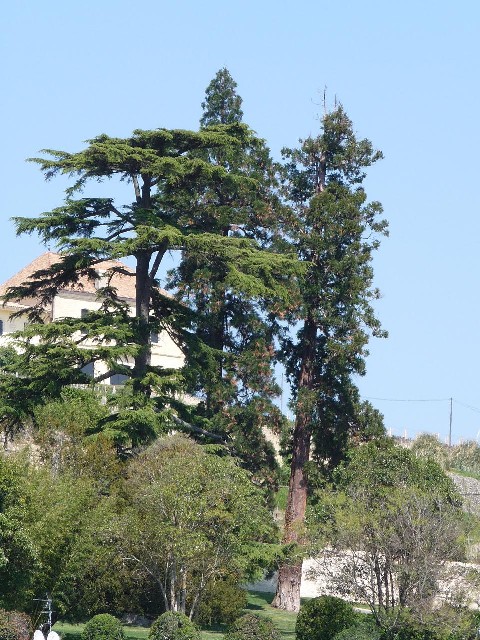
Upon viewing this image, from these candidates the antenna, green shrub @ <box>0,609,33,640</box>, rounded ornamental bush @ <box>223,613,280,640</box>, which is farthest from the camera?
rounded ornamental bush @ <box>223,613,280,640</box>

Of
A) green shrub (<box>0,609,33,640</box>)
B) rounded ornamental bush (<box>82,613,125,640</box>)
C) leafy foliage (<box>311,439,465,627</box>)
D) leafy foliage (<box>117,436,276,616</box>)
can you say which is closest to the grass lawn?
leafy foliage (<box>117,436,276,616</box>)

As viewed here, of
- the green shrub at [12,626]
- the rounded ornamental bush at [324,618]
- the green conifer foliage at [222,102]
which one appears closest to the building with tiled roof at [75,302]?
the green conifer foliage at [222,102]

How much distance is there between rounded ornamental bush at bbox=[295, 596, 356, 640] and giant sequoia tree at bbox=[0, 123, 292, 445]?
314 inches

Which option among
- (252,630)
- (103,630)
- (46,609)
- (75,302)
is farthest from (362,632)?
(75,302)

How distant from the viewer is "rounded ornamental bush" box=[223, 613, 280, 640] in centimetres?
3006

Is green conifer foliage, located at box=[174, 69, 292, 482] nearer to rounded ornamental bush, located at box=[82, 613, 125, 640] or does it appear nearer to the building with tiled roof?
rounded ornamental bush, located at box=[82, 613, 125, 640]

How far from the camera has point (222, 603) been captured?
39750 mm

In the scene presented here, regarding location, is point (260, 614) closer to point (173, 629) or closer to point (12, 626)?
point (173, 629)

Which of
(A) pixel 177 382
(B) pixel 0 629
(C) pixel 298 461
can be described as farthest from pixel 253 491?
(B) pixel 0 629

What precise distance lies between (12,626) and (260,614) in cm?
1628

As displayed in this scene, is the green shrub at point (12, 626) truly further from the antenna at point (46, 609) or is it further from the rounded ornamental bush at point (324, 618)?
the rounded ornamental bush at point (324, 618)

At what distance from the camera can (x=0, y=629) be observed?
82.8 feet

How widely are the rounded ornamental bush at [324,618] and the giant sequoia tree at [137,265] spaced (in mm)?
7974

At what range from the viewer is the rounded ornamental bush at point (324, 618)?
32.6m
